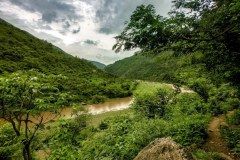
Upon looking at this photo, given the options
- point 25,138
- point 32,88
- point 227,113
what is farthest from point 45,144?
point 227,113

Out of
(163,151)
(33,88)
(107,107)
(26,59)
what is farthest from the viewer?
(26,59)

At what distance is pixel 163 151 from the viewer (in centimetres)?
719

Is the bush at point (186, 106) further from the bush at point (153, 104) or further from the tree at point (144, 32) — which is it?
the tree at point (144, 32)

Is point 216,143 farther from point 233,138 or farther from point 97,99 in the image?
point 97,99

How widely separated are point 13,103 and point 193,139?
27.9 feet

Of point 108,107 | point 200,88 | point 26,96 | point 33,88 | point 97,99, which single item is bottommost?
point 108,107

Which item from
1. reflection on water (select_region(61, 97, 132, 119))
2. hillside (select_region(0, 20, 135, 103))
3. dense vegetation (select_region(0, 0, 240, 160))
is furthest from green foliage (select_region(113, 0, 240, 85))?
hillside (select_region(0, 20, 135, 103))

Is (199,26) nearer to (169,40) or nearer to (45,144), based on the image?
(169,40)

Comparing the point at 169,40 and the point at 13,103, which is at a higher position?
the point at 169,40

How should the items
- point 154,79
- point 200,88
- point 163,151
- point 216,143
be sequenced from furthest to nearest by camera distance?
point 200,88
point 216,143
point 154,79
point 163,151

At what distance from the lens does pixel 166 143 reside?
7332 mm

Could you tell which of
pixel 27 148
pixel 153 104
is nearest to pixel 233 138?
pixel 27 148

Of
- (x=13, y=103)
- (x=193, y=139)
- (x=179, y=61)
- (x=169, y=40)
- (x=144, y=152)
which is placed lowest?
(x=193, y=139)

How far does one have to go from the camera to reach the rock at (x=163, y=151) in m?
6.88
